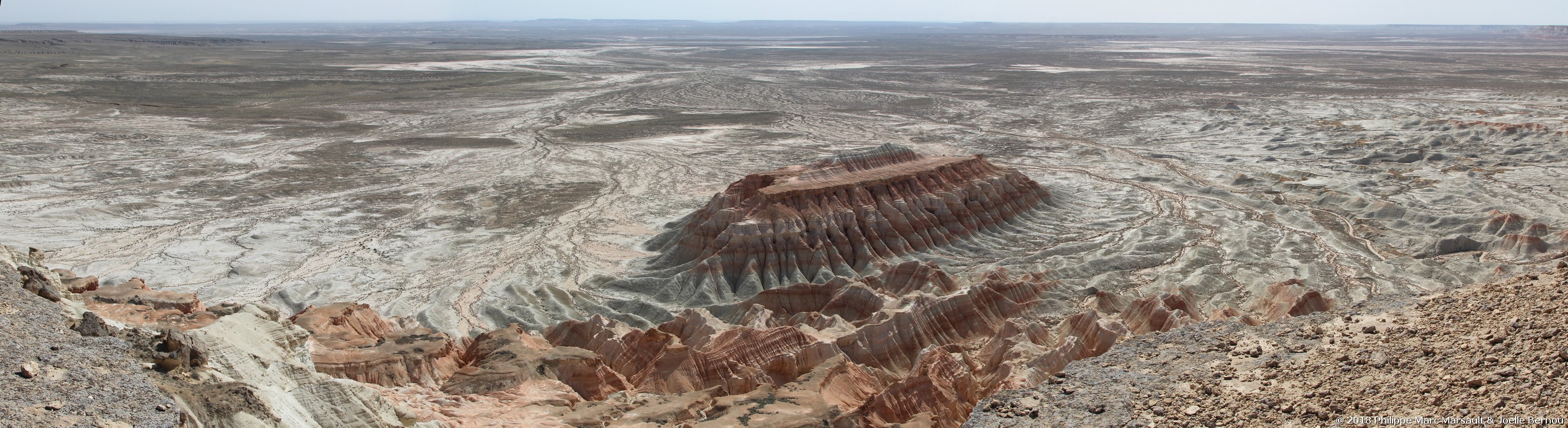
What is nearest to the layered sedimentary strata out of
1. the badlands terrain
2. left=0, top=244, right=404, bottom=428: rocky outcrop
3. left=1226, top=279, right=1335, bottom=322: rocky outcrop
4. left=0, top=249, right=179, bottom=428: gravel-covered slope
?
the badlands terrain

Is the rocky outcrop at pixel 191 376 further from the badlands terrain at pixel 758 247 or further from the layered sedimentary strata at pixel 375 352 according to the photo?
the layered sedimentary strata at pixel 375 352

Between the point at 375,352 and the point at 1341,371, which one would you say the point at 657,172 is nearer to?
the point at 375,352

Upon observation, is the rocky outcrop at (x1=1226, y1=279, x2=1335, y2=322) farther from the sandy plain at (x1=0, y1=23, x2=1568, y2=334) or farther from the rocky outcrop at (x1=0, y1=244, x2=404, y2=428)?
the rocky outcrop at (x1=0, y1=244, x2=404, y2=428)

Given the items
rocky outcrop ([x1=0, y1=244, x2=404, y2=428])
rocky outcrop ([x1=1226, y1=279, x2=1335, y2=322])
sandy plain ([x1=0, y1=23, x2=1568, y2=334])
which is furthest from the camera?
sandy plain ([x1=0, y1=23, x2=1568, y2=334])

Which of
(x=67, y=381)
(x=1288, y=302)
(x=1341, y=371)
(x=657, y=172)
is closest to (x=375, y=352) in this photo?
(x=67, y=381)

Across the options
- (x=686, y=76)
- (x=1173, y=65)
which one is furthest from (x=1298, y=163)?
(x=1173, y=65)

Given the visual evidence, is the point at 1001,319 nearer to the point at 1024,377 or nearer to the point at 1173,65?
the point at 1024,377
